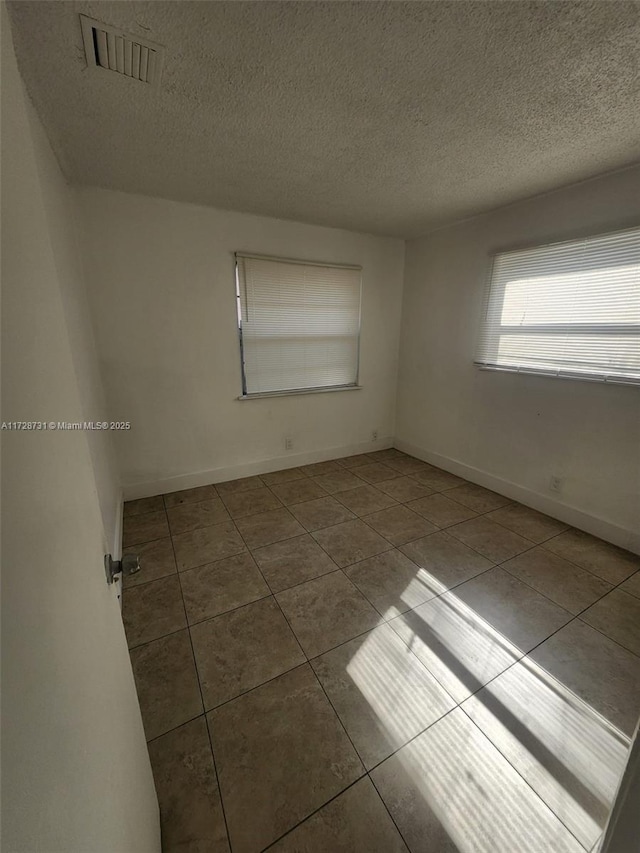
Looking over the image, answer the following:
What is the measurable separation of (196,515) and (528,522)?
264cm

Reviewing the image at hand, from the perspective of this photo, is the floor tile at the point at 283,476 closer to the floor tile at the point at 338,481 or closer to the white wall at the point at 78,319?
the floor tile at the point at 338,481

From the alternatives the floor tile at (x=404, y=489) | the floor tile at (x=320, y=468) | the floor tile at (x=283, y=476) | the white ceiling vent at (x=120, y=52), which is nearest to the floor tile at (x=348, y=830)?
the floor tile at (x=404, y=489)

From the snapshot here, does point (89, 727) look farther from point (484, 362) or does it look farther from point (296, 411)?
point (484, 362)

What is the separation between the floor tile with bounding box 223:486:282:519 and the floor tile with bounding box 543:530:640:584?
2.10 metres

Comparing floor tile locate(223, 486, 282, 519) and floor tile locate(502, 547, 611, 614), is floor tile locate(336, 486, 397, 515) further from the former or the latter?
floor tile locate(502, 547, 611, 614)

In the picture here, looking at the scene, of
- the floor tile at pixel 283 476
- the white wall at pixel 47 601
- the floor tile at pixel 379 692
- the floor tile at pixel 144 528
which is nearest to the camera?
the white wall at pixel 47 601

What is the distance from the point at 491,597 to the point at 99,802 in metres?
1.95

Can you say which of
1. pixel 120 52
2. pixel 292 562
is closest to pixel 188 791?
pixel 292 562

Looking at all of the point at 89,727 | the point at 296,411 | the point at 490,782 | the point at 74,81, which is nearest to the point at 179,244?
the point at 74,81

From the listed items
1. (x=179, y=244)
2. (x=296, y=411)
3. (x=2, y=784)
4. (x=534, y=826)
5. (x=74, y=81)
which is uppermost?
(x=74, y=81)

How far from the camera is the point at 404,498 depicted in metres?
2.98

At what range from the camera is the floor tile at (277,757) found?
105cm

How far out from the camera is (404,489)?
315cm

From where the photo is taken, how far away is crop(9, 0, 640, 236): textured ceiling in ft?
3.45
